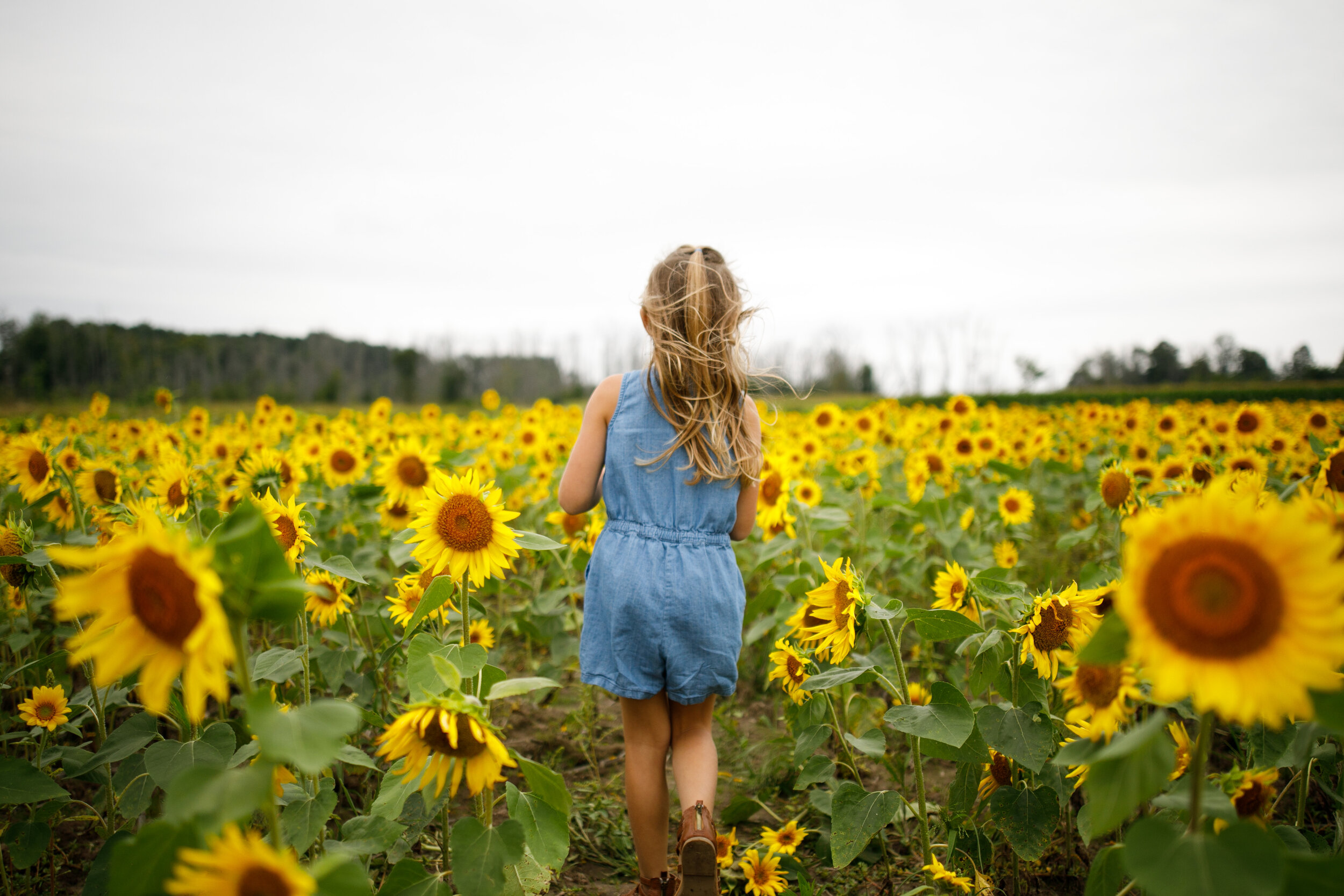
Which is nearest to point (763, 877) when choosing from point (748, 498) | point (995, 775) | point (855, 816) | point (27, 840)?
point (855, 816)

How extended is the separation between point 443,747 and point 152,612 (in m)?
0.60

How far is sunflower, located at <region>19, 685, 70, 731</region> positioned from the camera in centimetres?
228

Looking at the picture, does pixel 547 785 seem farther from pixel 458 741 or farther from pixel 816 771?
pixel 816 771

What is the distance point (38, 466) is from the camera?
10.2 feet

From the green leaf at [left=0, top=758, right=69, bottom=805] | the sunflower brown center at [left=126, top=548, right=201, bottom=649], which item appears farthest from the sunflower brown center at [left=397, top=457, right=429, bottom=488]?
the sunflower brown center at [left=126, top=548, right=201, bottom=649]

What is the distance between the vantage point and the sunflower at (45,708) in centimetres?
228

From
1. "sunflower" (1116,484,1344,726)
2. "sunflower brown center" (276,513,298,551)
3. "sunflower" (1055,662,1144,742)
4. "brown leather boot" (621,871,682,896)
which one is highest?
"sunflower" (1116,484,1344,726)

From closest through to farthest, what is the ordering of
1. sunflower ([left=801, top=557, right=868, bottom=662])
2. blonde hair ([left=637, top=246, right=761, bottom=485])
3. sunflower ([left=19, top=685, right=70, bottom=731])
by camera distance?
sunflower ([left=801, top=557, right=868, bottom=662])
sunflower ([left=19, top=685, right=70, bottom=731])
blonde hair ([left=637, top=246, right=761, bottom=485])

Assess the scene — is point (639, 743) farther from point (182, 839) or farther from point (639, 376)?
point (182, 839)

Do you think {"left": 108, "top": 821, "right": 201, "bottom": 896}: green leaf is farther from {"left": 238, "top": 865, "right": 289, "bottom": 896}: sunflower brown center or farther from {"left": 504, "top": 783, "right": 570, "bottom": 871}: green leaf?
{"left": 504, "top": 783, "right": 570, "bottom": 871}: green leaf

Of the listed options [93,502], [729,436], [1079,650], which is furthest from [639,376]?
[93,502]

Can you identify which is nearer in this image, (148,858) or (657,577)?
(148,858)

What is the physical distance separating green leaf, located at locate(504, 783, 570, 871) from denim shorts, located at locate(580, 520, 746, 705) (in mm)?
712

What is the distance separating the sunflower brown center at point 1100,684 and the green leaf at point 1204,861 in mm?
424
